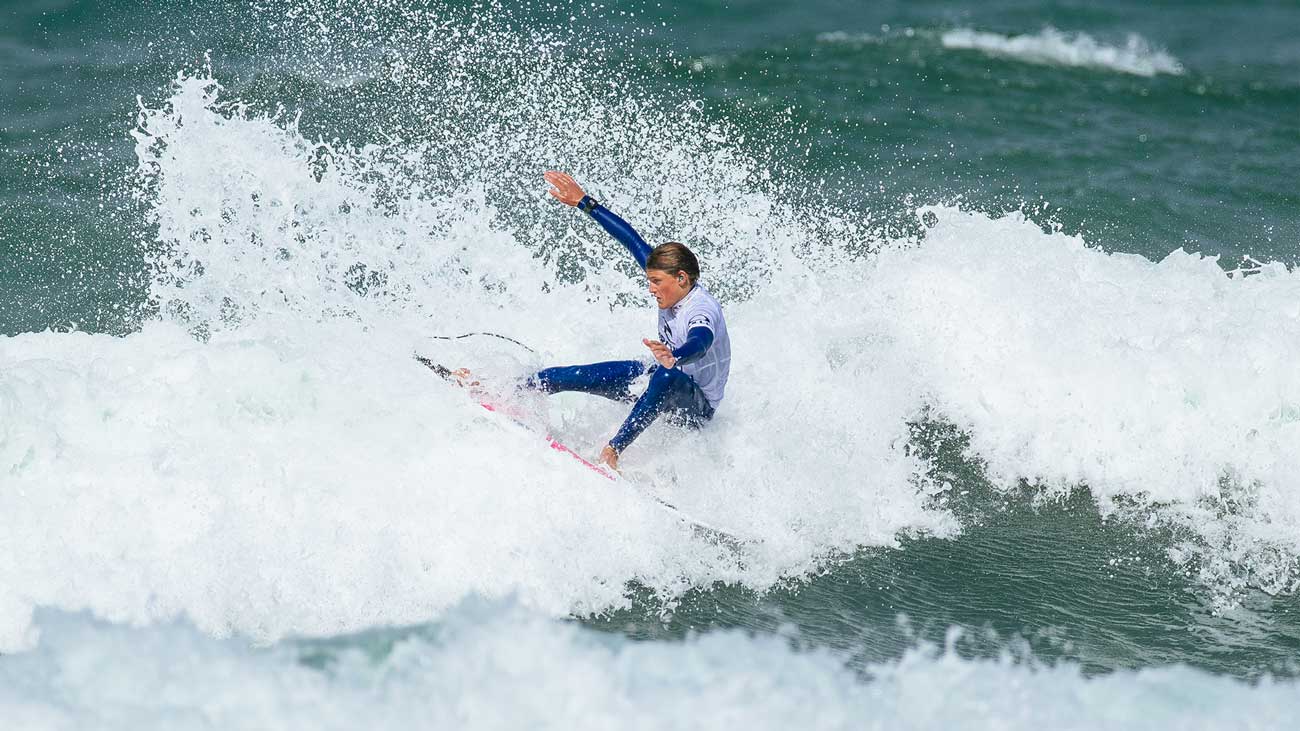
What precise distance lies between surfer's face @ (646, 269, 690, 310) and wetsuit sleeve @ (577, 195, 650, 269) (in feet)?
1.24

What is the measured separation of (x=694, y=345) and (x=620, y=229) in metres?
0.96

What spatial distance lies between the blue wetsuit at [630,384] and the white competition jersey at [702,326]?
40mm

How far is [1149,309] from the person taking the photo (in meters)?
9.20

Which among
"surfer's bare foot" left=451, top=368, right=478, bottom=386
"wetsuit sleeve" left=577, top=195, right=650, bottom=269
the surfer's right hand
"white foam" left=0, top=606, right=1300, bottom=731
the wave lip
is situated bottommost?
"white foam" left=0, top=606, right=1300, bottom=731

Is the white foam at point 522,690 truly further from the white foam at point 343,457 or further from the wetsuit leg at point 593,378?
the wetsuit leg at point 593,378

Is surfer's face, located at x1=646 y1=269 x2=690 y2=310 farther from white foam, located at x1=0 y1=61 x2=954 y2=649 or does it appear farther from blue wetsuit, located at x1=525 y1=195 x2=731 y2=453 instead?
white foam, located at x1=0 y1=61 x2=954 y2=649

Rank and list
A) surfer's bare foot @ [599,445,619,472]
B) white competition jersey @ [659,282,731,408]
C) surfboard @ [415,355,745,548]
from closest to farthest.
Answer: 1. white competition jersey @ [659,282,731,408]
2. surfboard @ [415,355,745,548]
3. surfer's bare foot @ [599,445,619,472]

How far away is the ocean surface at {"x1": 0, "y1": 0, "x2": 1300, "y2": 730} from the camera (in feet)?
17.0

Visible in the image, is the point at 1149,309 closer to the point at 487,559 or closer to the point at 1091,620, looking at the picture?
the point at 1091,620

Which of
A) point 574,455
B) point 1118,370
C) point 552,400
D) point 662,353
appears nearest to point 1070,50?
point 1118,370

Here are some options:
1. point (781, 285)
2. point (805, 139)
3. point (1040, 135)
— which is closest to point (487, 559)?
point (781, 285)

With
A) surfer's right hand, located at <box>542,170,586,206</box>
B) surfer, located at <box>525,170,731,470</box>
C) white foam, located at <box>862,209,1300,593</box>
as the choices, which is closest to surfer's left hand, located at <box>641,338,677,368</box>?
surfer, located at <box>525,170,731,470</box>

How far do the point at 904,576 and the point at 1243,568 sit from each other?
1.92 m

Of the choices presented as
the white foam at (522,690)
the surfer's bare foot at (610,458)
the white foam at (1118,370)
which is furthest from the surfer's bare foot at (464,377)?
the white foam at (1118,370)
